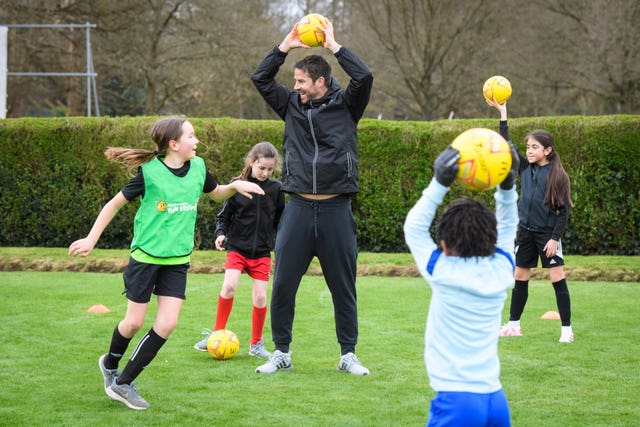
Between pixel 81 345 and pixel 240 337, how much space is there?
5.21ft

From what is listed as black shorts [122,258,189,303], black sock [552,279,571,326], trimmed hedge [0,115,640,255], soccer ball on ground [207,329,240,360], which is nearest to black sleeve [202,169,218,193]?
black shorts [122,258,189,303]

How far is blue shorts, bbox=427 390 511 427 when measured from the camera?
3471 mm

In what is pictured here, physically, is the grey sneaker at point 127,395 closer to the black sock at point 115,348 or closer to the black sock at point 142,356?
the black sock at point 142,356

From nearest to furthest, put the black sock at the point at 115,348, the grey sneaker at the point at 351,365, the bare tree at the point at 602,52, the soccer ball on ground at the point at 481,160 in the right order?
the soccer ball on ground at the point at 481,160, the black sock at the point at 115,348, the grey sneaker at the point at 351,365, the bare tree at the point at 602,52

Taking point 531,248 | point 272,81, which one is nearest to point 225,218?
point 272,81

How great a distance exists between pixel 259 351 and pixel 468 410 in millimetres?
4162

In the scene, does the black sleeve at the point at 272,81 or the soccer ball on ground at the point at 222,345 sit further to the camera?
the soccer ball on ground at the point at 222,345

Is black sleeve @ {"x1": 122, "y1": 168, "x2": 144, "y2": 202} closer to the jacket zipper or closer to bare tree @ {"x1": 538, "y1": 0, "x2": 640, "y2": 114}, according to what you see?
the jacket zipper

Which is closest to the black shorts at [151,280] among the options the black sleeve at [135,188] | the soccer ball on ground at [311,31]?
the black sleeve at [135,188]

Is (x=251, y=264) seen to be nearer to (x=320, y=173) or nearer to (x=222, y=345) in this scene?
(x=222, y=345)

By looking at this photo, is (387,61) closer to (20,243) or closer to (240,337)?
(20,243)

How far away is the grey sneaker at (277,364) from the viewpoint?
6.66 m

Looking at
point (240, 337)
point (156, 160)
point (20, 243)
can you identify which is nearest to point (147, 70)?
point (20, 243)

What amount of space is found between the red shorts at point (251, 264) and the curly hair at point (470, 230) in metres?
4.14
